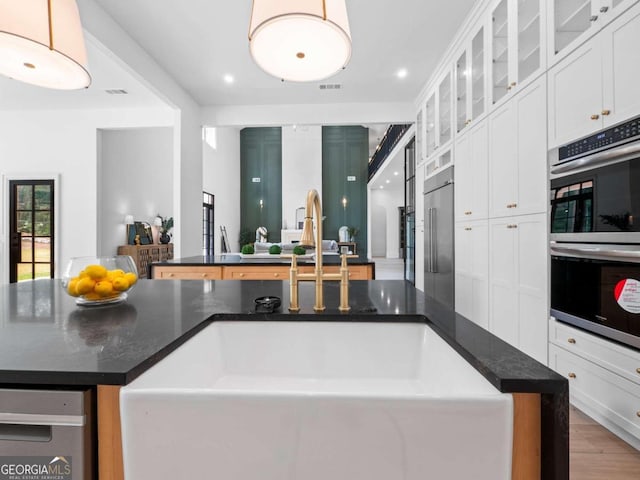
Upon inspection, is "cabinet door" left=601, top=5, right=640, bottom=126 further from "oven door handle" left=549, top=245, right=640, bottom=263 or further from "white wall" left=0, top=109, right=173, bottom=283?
"white wall" left=0, top=109, right=173, bottom=283

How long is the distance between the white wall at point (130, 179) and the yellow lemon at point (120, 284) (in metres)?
5.46

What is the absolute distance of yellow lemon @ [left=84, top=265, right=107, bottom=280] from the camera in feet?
3.94

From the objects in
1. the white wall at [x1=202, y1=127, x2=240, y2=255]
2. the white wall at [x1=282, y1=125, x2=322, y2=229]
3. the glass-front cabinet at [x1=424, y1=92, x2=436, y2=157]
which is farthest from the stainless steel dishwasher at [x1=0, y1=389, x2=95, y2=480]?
the white wall at [x1=282, y1=125, x2=322, y2=229]

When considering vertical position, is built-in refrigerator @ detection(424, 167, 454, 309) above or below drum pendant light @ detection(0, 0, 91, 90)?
below

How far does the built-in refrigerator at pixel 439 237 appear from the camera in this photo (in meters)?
3.92

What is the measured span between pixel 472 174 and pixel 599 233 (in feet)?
5.48

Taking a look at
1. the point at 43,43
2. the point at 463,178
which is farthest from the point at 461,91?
the point at 43,43

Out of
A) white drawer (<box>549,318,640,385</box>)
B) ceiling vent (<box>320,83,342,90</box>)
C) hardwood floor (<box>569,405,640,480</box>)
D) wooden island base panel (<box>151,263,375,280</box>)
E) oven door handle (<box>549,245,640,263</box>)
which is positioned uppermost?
ceiling vent (<box>320,83,342,90</box>)

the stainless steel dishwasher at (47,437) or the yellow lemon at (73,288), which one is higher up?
the yellow lemon at (73,288)

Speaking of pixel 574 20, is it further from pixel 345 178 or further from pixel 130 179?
pixel 345 178

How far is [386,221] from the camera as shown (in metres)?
14.7

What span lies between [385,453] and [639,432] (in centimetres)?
178

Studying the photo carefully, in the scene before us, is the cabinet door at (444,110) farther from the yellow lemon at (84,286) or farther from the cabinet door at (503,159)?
the yellow lemon at (84,286)

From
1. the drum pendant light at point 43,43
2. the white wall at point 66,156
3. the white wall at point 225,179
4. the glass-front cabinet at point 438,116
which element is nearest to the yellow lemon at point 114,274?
the drum pendant light at point 43,43
